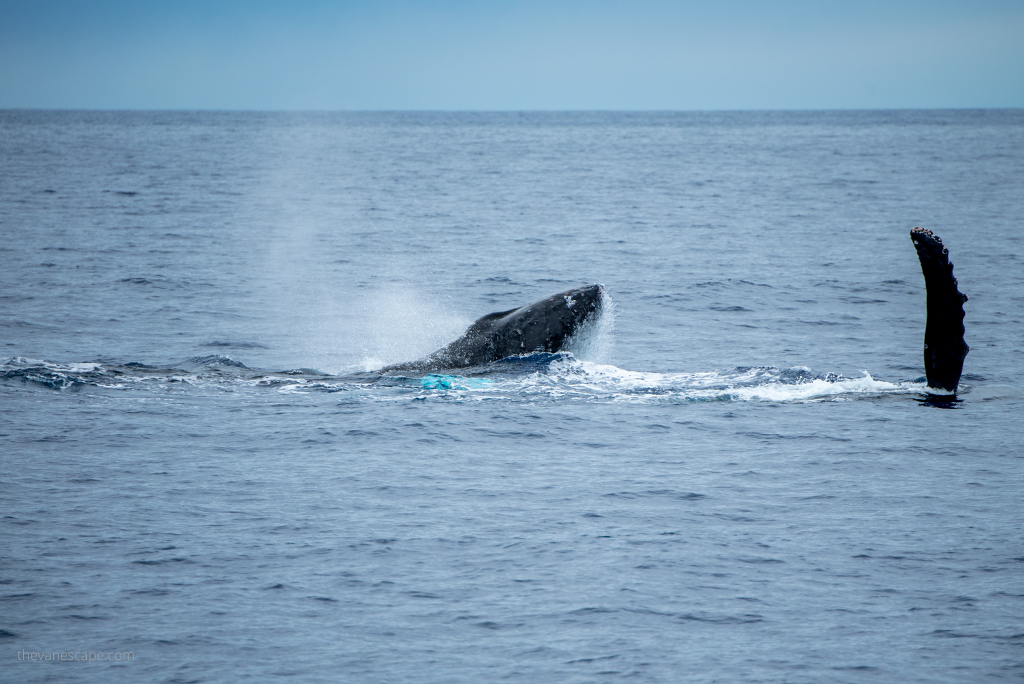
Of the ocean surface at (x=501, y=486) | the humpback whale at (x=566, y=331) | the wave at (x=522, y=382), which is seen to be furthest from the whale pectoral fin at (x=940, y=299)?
the wave at (x=522, y=382)

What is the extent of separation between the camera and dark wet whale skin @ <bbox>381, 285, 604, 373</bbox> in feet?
54.2

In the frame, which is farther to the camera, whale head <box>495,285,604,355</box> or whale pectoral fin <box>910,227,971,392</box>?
whale head <box>495,285,604,355</box>

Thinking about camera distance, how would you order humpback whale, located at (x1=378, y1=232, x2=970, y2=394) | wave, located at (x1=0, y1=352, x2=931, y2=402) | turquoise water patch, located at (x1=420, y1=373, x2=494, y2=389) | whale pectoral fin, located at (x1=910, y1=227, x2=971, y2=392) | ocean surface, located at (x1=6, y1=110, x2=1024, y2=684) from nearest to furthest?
ocean surface, located at (x1=6, y1=110, x2=1024, y2=684), whale pectoral fin, located at (x1=910, y1=227, x2=971, y2=392), humpback whale, located at (x1=378, y1=232, x2=970, y2=394), wave, located at (x1=0, y1=352, x2=931, y2=402), turquoise water patch, located at (x1=420, y1=373, x2=494, y2=389)

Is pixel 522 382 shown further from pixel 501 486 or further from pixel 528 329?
pixel 501 486

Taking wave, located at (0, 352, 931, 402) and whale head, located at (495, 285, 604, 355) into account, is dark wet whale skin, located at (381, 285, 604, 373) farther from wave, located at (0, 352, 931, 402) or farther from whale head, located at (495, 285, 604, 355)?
wave, located at (0, 352, 931, 402)

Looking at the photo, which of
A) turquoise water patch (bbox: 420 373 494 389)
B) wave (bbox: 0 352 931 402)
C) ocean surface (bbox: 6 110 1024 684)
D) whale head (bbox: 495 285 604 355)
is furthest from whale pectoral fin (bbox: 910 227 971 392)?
turquoise water patch (bbox: 420 373 494 389)

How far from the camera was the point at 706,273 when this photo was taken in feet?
113

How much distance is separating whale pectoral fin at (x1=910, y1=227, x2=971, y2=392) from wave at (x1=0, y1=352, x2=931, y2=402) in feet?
4.58

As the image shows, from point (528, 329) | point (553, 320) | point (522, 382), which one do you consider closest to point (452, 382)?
point (522, 382)

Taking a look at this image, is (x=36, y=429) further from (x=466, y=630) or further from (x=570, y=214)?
(x=570, y=214)

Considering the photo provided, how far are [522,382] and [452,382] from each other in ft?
3.89

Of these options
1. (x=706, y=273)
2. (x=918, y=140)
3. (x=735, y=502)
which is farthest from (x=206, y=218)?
(x=918, y=140)

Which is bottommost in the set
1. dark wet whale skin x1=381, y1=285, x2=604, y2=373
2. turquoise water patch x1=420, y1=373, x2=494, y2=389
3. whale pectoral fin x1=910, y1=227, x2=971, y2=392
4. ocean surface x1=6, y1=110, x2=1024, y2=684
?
ocean surface x1=6, y1=110, x2=1024, y2=684

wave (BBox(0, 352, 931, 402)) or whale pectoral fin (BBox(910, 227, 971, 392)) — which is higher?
whale pectoral fin (BBox(910, 227, 971, 392))
